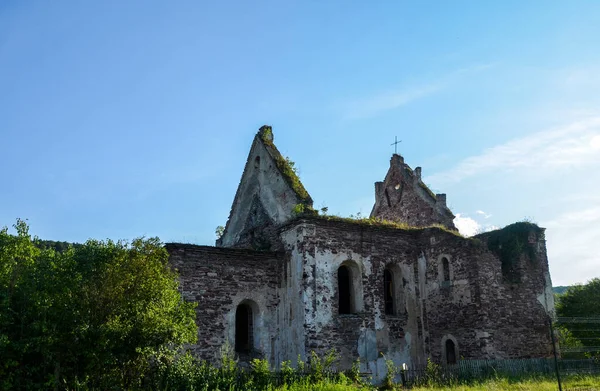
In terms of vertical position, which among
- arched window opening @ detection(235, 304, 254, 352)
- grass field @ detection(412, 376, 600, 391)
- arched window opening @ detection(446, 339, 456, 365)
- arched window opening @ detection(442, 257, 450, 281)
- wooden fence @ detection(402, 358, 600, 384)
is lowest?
grass field @ detection(412, 376, 600, 391)

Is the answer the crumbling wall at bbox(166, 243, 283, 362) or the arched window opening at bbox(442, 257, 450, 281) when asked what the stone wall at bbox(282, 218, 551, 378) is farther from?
the crumbling wall at bbox(166, 243, 283, 362)

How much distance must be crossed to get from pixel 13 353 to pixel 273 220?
10847mm

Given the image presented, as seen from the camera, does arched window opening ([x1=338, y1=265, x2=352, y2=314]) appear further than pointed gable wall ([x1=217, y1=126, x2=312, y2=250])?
No

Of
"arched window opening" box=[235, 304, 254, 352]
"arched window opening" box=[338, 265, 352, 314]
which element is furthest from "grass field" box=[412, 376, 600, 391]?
"arched window opening" box=[235, 304, 254, 352]

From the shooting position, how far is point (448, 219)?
24.8 m

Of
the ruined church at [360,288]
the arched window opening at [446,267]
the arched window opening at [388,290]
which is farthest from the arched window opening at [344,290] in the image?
the arched window opening at [446,267]

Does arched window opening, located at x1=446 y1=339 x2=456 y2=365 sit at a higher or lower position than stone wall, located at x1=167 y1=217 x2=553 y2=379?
lower

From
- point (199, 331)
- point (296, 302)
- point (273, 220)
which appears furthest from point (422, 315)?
point (199, 331)

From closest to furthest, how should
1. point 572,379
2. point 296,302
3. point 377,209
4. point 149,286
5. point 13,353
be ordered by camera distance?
point 13,353, point 149,286, point 572,379, point 296,302, point 377,209

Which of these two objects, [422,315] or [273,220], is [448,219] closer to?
[422,315]

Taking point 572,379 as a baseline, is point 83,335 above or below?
above

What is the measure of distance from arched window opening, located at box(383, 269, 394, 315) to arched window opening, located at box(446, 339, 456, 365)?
91.9 inches

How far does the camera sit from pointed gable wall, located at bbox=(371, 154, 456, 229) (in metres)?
25.1

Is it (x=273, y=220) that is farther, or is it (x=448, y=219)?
(x=448, y=219)
